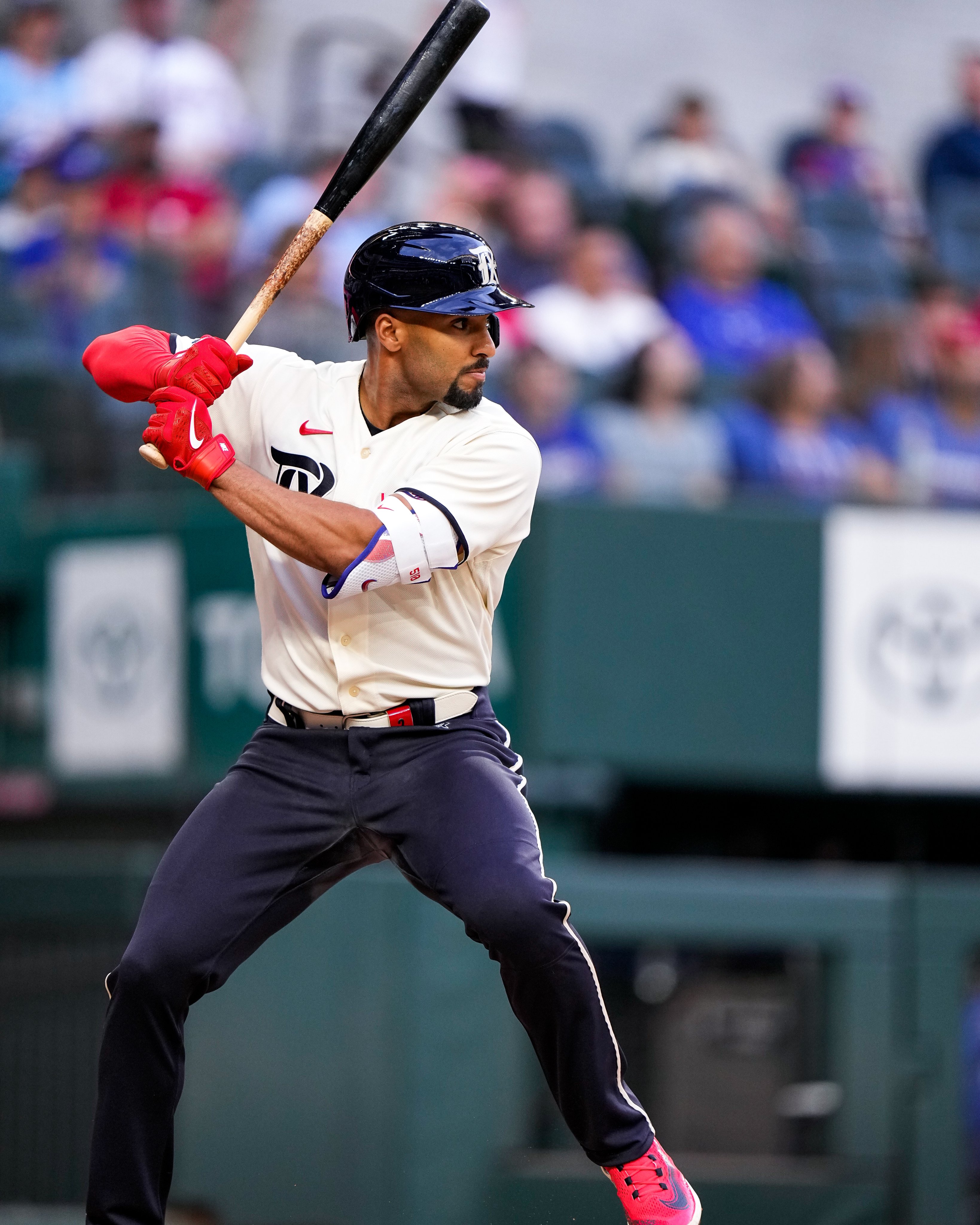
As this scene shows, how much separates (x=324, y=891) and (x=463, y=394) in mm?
1005

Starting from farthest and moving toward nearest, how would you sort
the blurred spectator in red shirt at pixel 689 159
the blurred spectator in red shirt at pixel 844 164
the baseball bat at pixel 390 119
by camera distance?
the blurred spectator in red shirt at pixel 844 164
the blurred spectator in red shirt at pixel 689 159
the baseball bat at pixel 390 119

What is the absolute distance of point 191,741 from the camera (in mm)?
7262

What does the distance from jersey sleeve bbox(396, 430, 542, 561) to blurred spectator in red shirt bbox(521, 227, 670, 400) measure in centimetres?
426

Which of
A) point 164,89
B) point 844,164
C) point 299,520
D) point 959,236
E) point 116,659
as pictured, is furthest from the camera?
point 844,164

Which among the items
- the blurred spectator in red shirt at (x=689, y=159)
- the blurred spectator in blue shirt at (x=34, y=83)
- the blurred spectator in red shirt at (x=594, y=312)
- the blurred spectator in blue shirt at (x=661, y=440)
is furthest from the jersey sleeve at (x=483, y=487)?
the blurred spectator in red shirt at (x=689, y=159)

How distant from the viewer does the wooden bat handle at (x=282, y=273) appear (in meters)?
3.58

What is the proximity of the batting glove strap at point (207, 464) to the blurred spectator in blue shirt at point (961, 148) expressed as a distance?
27.6 ft

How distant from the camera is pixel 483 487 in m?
3.44

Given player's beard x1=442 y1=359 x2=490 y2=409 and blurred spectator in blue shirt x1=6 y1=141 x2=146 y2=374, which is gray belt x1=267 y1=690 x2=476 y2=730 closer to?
player's beard x1=442 y1=359 x2=490 y2=409

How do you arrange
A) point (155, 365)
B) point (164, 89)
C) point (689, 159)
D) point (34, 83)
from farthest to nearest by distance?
point (689, 159), point (34, 83), point (164, 89), point (155, 365)

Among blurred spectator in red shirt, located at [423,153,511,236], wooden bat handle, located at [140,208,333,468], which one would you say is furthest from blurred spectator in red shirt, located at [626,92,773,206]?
wooden bat handle, located at [140,208,333,468]

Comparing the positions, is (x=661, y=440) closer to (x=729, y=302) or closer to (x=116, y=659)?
(x=729, y=302)

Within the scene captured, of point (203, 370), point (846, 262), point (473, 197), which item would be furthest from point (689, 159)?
point (203, 370)

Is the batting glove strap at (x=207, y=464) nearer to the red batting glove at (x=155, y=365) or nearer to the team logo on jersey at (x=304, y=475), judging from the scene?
the red batting glove at (x=155, y=365)
